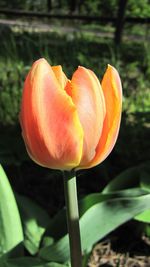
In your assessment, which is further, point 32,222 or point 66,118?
point 32,222

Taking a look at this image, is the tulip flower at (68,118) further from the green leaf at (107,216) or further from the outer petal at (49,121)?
the green leaf at (107,216)

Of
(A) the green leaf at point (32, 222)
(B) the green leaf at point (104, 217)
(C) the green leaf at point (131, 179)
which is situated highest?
(B) the green leaf at point (104, 217)

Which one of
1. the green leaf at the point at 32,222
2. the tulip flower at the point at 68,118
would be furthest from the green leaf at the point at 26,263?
the tulip flower at the point at 68,118

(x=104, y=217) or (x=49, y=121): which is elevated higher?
(x=49, y=121)

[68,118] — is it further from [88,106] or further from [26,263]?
[26,263]

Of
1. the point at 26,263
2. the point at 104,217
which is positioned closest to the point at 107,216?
the point at 104,217

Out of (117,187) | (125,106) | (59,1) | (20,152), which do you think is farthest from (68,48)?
(59,1)

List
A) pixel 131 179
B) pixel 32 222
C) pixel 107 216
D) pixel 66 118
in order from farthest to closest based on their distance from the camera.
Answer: pixel 131 179, pixel 32 222, pixel 107 216, pixel 66 118

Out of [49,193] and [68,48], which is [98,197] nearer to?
[49,193]
